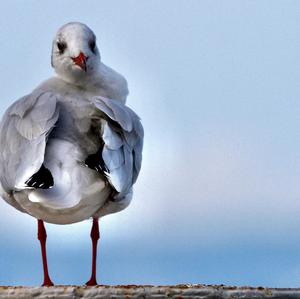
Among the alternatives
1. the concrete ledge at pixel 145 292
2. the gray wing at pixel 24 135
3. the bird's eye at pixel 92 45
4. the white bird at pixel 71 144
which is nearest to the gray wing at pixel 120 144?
the white bird at pixel 71 144

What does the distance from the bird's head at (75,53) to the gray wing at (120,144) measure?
52 centimetres

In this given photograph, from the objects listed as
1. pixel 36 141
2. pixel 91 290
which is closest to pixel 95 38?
pixel 36 141

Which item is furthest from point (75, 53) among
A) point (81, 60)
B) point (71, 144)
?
point (71, 144)

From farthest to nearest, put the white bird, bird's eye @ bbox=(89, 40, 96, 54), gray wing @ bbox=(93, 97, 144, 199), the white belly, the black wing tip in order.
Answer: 1. bird's eye @ bbox=(89, 40, 96, 54)
2. gray wing @ bbox=(93, 97, 144, 199)
3. the white bird
4. the white belly
5. the black wing tip

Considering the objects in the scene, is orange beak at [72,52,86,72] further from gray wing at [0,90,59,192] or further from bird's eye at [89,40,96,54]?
gray wing at [0,90,59,192]

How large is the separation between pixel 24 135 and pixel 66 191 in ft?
2.23

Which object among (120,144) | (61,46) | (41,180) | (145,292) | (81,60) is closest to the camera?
(145,292)

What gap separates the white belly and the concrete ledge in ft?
4.95

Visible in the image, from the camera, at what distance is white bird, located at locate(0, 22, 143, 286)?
306 inches

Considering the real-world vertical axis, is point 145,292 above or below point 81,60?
below

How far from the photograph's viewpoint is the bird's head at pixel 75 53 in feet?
28.9

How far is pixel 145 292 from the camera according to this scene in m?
6.05

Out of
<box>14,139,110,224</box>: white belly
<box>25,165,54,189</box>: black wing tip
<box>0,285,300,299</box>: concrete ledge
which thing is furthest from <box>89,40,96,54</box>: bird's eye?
<box>0,285,300,299</box>: concrete ledge

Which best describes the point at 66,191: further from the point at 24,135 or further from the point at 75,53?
the point at 75,53
